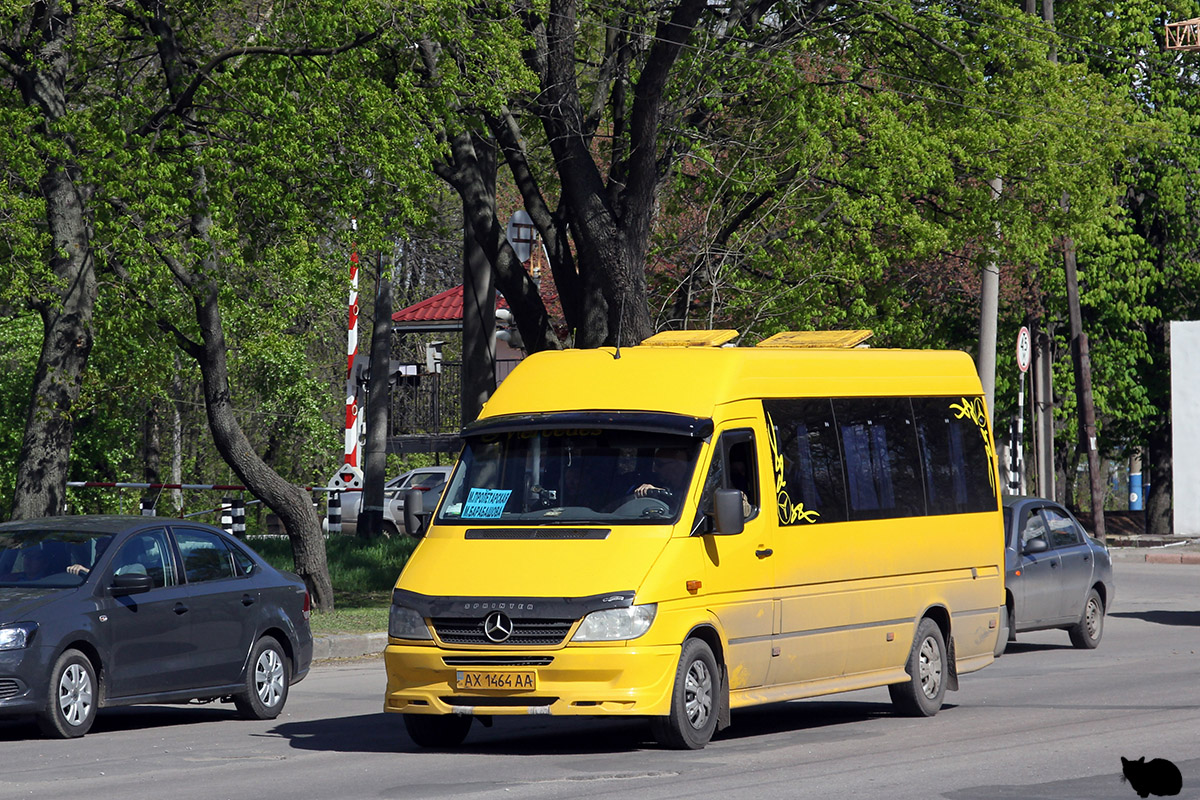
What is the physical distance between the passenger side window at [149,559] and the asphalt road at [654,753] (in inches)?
43.3

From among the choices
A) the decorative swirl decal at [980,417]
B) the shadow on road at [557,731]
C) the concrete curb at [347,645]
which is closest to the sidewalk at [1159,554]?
the concrete curb at [347,645]

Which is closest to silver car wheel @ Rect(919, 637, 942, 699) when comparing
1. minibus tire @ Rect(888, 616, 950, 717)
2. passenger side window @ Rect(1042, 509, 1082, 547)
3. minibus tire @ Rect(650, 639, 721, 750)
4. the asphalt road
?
minibus tire @ Rect(888, 616, 950, 717)

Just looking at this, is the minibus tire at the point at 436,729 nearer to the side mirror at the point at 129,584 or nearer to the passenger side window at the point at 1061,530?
the side mirror at the point at 129,584

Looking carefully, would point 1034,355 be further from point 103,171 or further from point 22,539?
point 22,539

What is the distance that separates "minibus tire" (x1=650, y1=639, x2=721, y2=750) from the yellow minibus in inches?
0.7

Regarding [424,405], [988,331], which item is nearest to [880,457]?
[988,331]

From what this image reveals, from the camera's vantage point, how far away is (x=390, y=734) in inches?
439

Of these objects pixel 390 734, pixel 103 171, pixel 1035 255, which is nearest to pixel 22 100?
pixel 103 171

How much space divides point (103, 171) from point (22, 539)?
686 cm

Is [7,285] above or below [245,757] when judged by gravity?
above

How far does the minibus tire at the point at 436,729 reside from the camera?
10188mm

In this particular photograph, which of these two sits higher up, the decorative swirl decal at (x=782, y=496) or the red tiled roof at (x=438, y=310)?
the red tiled roof at (x=438, y=310)

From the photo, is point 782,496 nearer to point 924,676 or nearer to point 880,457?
point 880,457

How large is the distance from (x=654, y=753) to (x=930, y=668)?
3.36 m
